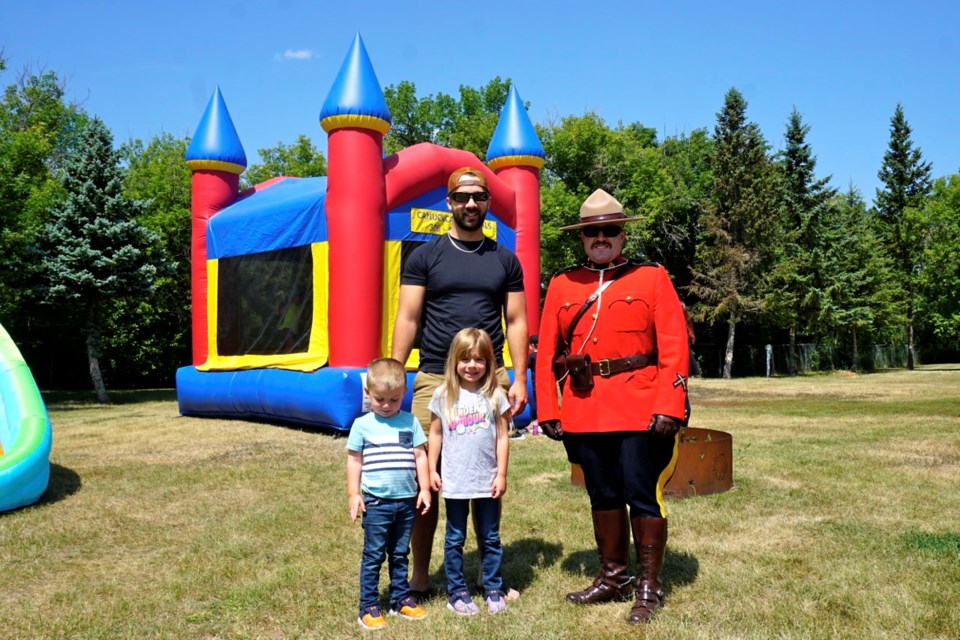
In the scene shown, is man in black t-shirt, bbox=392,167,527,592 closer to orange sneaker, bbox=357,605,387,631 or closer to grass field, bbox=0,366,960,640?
orange sneaker, bbox=357,605,387,631

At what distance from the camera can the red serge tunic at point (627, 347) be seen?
12.4 ft

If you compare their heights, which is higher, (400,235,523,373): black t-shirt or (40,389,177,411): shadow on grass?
(400,235,523,373): black t-shirt

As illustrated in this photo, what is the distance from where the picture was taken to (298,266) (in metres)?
10.8

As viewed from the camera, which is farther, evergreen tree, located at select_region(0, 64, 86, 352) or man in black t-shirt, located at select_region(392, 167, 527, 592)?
evergreen tree, located at select_region(0, 64, 86, 352)

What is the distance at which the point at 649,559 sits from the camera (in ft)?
12.4

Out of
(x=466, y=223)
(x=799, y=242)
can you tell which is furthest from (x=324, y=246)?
(x=799, y=242)

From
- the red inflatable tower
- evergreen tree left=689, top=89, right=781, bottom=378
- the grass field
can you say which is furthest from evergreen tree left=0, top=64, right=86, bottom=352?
evergreen tree left=689, top=89, right=781, bottom=378

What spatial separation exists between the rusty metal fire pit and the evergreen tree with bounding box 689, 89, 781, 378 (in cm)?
2412

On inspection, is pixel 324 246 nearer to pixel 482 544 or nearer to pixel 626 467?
pixel 482 544

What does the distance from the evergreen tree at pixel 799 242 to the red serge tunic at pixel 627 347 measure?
1076 inches

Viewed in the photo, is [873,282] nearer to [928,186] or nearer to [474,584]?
[928,186]

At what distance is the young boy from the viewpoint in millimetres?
3660

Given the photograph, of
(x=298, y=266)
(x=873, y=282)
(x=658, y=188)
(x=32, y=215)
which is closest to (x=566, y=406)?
(x=298, y=266)

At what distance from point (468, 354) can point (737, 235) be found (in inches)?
1129
